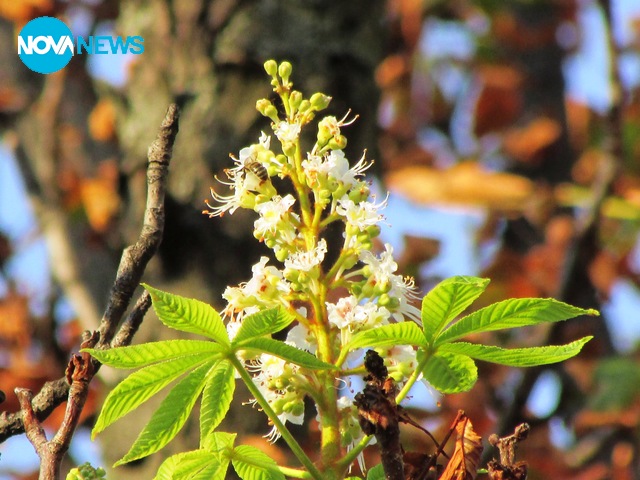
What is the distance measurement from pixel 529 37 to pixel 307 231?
520 centimetres

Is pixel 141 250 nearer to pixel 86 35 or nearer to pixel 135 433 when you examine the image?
pixel 135 433

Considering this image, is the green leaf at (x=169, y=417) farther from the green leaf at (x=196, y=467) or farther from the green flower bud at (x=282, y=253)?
the green flower bud at (x=282, y=253)

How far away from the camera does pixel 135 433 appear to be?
2809 mm

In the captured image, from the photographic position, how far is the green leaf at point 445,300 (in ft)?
2.67

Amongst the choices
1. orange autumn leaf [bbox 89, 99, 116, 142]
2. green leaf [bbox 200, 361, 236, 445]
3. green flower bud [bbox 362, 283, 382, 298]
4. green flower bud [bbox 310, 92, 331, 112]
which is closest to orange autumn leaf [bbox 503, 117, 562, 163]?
orange autumn leaf [bbox 89, 99, 116, 142]

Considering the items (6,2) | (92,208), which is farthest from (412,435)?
(6,2)

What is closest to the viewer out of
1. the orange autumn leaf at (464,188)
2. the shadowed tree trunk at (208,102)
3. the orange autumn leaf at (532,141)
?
the shadowed tree trunk at (208,102)

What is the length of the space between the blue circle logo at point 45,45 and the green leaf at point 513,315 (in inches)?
126

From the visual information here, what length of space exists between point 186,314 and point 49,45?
327 centimetres

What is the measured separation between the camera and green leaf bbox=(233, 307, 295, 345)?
0.80 meters

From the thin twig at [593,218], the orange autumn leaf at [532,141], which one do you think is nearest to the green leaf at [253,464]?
the thin twig at [593,218]

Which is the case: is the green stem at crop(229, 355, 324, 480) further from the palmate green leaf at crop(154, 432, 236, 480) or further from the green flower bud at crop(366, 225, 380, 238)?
the green flower bud at crop(366, 225, 380, 238)

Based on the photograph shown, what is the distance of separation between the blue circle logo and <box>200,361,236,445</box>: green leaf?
309 centimetres

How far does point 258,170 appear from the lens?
3.26 feet
